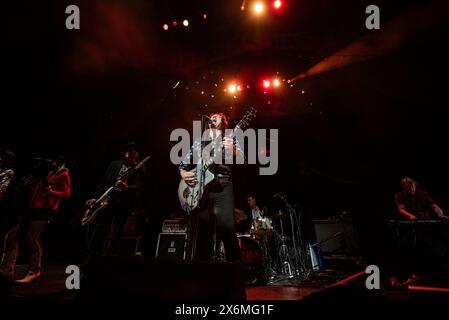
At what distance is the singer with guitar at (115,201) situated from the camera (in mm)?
3633

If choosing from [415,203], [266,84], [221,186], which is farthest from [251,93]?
[221,186]

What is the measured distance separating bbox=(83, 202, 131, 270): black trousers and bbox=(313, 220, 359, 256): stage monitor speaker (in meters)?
4.36

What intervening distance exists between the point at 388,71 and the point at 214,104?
4829mm

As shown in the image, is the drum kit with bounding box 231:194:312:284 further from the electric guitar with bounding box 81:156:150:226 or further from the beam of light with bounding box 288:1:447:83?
the beam of light with bounding box 288:1:447:83

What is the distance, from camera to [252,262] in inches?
208

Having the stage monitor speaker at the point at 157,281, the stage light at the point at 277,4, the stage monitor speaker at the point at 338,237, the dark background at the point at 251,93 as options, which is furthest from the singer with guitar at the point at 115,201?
the stage light at the point at 277,4

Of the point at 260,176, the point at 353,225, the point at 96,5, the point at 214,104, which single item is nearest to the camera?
the point at 96,5

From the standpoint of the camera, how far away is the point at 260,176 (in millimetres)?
8820

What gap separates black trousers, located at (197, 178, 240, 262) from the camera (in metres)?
2.88

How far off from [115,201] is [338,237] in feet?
16.7

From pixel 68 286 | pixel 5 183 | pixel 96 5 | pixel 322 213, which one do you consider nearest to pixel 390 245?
pixel 322 213

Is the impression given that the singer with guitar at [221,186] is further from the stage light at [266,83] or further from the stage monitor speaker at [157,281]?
the stage light at [266,83]

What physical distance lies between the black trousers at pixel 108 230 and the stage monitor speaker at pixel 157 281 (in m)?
2.30

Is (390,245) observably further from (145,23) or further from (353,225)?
(145,23)
